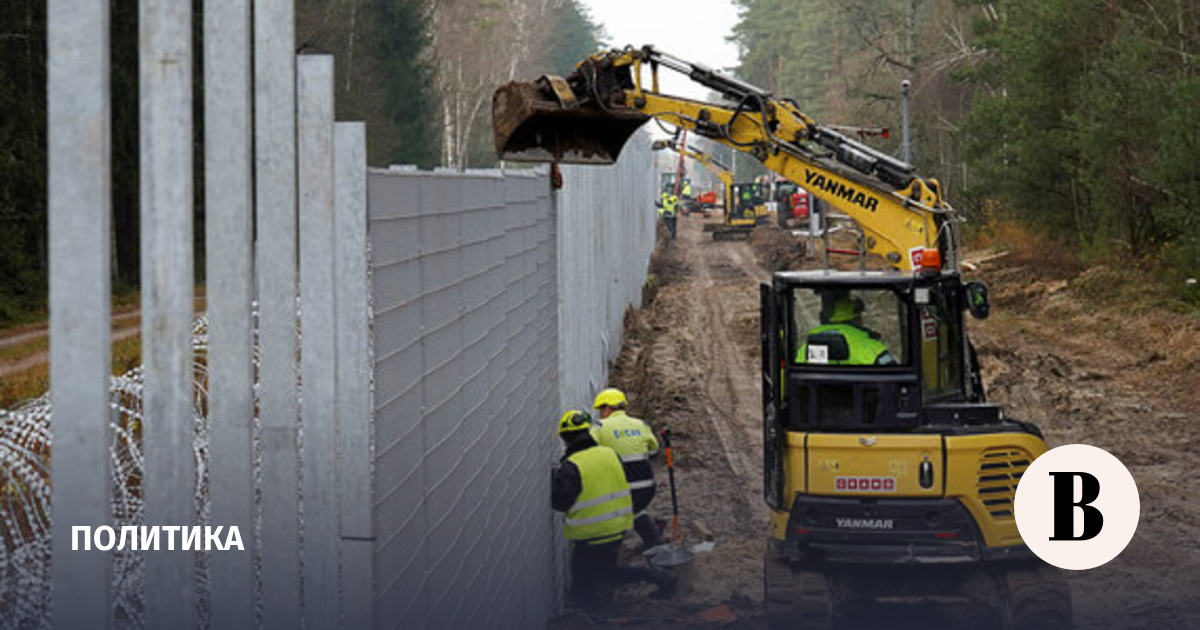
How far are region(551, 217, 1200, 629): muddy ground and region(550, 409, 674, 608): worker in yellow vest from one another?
248 millimetres

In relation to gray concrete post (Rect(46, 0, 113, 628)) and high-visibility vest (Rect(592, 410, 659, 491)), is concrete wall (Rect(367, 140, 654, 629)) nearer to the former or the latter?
high-visibility vest (Rect(592, 410, 659, 491))

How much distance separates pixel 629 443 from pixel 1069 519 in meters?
2.96

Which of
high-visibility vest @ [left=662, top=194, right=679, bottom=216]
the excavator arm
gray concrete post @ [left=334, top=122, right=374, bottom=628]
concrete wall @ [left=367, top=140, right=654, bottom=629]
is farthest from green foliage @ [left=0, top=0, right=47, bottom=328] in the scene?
high-visibility vest @ [left=662, top=194, right=679, bottom=216]

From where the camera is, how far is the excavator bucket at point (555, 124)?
10.5 metres

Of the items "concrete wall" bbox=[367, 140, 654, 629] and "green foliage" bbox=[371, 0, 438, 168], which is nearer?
"concrete wall" bbox=[367, 140, 654, 629]

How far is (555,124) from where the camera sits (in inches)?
436

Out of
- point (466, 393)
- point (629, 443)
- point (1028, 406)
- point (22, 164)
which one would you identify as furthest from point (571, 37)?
point (466, 393)

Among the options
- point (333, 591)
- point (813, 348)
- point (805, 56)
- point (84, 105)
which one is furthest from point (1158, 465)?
point (805, 56)

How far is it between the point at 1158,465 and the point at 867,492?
8.13m

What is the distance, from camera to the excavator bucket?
413 inches

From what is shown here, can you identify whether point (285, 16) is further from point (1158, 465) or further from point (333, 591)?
point (1158, 465)

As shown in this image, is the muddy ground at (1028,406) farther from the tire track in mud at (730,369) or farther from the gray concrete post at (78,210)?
the gray concrete post at (78,210)

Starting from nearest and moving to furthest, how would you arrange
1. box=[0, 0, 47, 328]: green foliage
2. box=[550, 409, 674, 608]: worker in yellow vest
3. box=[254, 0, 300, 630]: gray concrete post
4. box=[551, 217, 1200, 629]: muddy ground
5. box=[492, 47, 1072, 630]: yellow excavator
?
box=[254, 0, 300, 630]: gray concrete post → box=[492, 47, 1072, 630]: yellow excavator → box=[550, 409, 674, 608]: worker in yellow vest → box=[551, 217, 1200, 629]: muddy ground → box=[0, 0, 47, 328]: green foliage

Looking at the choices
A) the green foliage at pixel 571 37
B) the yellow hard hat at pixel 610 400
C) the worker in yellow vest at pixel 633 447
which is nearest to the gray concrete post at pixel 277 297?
the worker in yellow vest at pixel 633 447
